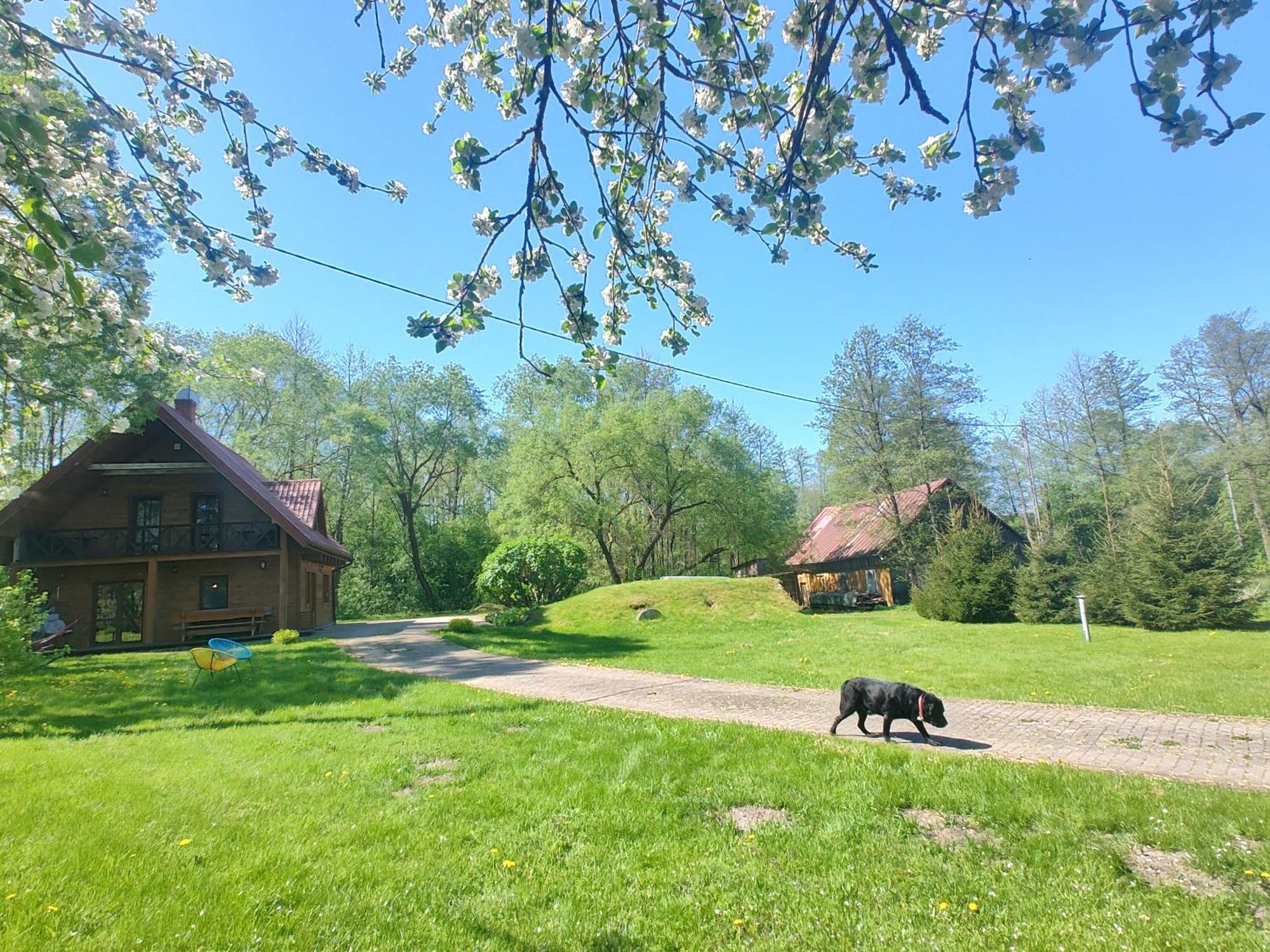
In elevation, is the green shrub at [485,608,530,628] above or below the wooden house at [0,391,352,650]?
below

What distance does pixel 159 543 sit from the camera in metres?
19.6

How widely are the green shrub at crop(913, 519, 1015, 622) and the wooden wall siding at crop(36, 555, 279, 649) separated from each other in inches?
829

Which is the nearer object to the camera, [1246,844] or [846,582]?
[1246,844]

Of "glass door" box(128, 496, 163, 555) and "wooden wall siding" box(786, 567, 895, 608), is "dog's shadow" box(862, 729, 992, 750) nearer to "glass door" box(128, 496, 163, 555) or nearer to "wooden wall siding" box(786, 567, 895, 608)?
"glass door" box(128, 496, 163, 555)

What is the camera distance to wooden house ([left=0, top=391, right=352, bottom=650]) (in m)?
18.7

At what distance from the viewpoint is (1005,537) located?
3259 centimetres

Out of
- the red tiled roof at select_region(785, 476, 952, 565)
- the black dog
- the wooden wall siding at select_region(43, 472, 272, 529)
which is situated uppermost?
the wooden wall siding at select_region(43, 472, 272, 529)

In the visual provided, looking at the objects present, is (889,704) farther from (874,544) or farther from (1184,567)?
(874,544)

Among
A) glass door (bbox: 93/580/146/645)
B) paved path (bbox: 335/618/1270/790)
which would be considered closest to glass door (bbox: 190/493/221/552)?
glass door (bbox: 93/580/146/645)

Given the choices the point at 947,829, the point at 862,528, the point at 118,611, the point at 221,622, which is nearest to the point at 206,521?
the point at 221,622

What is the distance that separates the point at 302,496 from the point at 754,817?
24331 mm

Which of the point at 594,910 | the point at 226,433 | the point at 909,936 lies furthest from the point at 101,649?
the point at 909,936

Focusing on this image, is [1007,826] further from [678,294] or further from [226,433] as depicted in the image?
[226,433]

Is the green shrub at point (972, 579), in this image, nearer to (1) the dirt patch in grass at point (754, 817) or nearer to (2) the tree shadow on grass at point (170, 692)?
(2) the tree shadow on grass at point (170, 692)
